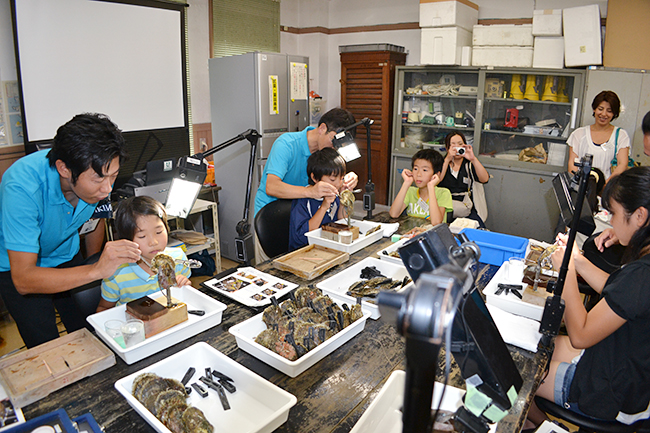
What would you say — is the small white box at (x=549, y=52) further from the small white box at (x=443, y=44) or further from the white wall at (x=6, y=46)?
the white wall at (x=6, y=46)

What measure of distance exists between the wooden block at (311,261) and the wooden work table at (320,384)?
1.33 ft

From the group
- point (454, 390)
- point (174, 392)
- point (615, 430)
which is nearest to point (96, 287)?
point (174, 392)

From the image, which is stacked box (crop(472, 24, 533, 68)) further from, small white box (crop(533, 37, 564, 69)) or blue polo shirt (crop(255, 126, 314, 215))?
blue polo shirt (crop(255, 126, 314, 215))

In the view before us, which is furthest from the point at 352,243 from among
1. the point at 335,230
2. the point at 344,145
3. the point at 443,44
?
the point at 443,44

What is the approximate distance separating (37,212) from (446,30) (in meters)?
4.10

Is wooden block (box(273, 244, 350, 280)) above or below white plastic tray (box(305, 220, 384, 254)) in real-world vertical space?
below

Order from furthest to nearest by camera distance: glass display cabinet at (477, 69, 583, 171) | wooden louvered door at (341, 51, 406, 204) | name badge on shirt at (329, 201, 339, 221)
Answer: wooden louvered door at (341, 51, 406, 204)
glass display cabinet at (477, 69, 583, 171)
name badge on shirt at (329, 201, 339, 221)

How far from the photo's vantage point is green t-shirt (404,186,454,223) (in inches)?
119

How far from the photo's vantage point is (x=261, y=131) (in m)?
4.04

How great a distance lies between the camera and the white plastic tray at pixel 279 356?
1322mm

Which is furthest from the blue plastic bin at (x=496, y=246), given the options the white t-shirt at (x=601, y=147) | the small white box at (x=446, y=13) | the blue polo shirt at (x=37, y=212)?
the small white box at (x=446, y=13)

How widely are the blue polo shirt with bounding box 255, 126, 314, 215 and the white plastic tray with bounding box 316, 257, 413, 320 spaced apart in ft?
2.95

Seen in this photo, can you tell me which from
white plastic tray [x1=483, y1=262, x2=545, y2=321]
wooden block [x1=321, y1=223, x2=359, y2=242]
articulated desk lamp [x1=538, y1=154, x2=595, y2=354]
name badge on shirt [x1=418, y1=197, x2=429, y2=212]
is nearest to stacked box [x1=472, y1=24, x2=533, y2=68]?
name badge on shirt [x1=418, y1=197, x2=429, y2=212]

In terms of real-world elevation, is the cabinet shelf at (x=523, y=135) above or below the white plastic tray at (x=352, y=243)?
above
